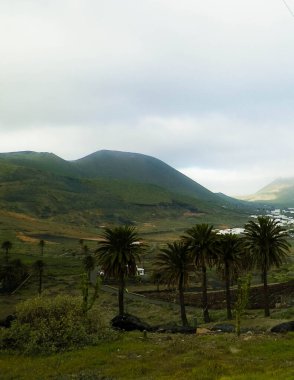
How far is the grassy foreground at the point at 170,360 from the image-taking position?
27644 millimetres

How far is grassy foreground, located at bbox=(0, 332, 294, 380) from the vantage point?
2764 cm

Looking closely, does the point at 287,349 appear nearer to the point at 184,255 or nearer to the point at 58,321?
the point at 58,321

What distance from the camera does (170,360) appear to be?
3275 centimetres

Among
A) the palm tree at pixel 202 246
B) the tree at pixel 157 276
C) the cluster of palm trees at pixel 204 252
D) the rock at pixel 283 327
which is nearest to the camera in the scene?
the rock at pixel 283 327

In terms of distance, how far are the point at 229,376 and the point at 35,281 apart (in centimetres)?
10158

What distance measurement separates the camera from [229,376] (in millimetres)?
25297

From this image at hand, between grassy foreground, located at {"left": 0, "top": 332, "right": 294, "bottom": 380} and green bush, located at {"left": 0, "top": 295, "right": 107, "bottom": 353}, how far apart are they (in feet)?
5.42

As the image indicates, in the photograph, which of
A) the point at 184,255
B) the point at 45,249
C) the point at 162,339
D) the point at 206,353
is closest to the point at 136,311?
the point at 184,255

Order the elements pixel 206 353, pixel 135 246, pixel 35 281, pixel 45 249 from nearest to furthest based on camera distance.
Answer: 1. pixel 206 353
2. pixel 135 246
3. pixel 35 281
4. pixel 45 249

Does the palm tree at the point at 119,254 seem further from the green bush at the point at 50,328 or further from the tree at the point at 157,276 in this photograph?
the tree at the point at 157,276

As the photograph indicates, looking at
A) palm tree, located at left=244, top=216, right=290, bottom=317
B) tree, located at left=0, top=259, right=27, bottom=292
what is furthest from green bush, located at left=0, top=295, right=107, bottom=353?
tree, located at left=0, top=259, right=27, bottom=292

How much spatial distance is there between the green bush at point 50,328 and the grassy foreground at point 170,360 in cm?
165

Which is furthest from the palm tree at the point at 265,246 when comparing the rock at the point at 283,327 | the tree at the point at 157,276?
the tree at the point at 157,276

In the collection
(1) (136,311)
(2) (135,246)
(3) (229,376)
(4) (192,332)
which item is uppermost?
(2) (135,246)
